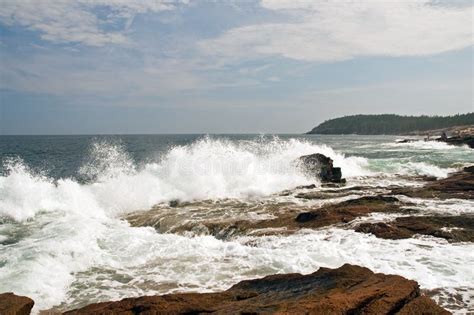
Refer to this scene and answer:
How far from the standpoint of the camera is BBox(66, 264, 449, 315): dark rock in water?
13.9 feet

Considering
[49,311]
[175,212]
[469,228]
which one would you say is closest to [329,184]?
[175,212]

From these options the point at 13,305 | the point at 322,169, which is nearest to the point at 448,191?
the point at 322,169

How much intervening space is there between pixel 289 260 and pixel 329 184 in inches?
473

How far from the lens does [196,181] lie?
58.7 feet

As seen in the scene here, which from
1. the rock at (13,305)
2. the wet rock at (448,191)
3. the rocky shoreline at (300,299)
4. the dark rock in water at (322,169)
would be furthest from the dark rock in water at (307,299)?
the dark rock in water at (322,169)

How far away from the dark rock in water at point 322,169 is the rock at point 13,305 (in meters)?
16.7

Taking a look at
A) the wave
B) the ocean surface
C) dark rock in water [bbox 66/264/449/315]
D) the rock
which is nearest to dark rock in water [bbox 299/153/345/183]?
the wave

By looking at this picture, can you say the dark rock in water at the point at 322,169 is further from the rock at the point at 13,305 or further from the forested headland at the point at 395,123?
the forested headland at the point at 395,123

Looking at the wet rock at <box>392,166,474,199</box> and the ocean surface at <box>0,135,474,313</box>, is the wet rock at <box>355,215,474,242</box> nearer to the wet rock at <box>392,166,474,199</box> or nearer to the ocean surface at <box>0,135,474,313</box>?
the ocean surface at <box>0,135,474,313</box>

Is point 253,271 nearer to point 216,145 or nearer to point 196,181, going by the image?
point 196,181

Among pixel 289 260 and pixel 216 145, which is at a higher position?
pixel 216 145

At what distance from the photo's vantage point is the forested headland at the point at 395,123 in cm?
12430

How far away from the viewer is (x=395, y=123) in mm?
163125

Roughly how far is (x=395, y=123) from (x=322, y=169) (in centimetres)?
15583
